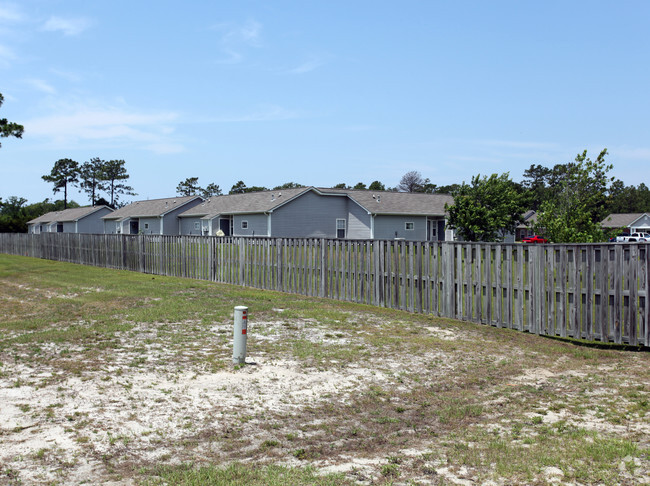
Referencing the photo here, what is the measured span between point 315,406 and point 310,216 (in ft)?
133

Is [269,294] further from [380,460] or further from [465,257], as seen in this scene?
[380,460]

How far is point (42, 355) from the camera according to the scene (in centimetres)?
862

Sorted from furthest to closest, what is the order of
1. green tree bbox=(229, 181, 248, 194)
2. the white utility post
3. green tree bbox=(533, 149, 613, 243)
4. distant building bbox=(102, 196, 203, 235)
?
green tree bbox=(229, 181, 248, 194) → distant building bbox=(102, 196, 203, 235) → green tree bbox=(533, 149, 613, 243) → the white utility post

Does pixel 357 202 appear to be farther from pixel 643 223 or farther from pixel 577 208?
pixel 643 223

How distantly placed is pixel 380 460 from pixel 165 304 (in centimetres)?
1036

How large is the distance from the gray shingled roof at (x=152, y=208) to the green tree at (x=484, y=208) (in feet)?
97.9

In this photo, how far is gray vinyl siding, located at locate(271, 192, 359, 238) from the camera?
45.8 metres

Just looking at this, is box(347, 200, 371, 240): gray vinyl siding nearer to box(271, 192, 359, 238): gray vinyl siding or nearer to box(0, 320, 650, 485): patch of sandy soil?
box(271, 192, 359, 238): gray vinyl siding

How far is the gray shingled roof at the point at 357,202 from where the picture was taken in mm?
46438

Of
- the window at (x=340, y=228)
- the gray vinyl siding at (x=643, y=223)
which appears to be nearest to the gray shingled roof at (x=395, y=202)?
the window at (x=340, y=228)

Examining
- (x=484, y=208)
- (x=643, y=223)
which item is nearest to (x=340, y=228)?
(x=484, y=208)

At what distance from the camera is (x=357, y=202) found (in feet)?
154

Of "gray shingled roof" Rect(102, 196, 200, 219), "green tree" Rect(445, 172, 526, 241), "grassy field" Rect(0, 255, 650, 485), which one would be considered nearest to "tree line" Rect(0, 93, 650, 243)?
"green tree" Rect(445, 172, 526, 241)

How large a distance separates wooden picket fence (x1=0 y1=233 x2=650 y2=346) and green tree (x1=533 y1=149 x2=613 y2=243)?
8896 millimetres
